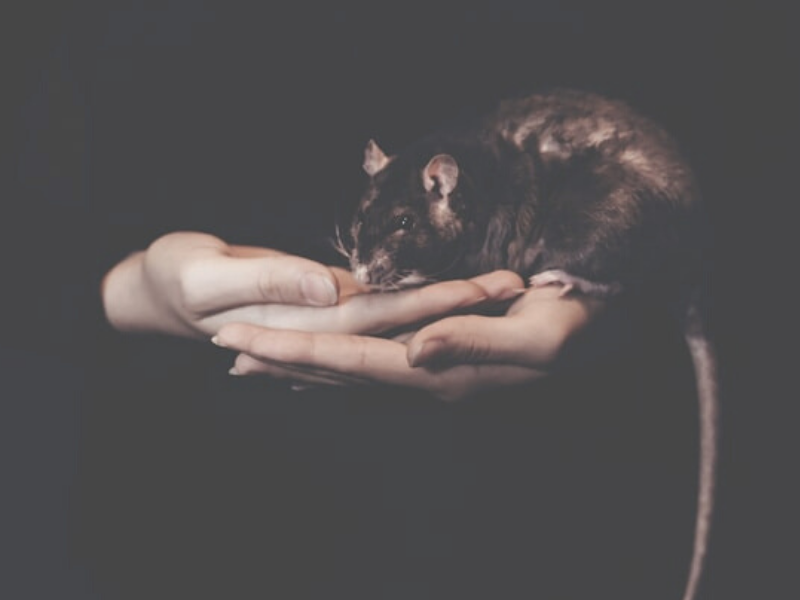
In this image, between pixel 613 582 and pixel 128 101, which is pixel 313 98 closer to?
pixel 128 101

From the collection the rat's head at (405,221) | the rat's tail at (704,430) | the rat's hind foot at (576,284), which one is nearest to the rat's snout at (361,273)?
the rat's head at (405,221)

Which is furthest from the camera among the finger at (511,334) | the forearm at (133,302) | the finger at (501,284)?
the forearm at (133,302)

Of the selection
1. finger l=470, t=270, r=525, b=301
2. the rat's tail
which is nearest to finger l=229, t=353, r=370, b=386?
finger l=470, t=270, r=525, b=301

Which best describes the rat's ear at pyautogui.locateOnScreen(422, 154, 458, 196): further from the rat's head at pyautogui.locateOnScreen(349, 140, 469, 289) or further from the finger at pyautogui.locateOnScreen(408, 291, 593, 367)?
the finger at pyautogui.locateOnScreen(408, 291, 593, 367)

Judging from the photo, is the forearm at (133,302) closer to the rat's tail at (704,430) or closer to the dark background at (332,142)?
the dark background at (332,142)

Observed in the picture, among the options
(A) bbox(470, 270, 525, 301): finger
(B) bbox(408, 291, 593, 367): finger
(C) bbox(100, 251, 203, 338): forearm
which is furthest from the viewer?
(C) bbox(100, 251, 203, 338): forearm

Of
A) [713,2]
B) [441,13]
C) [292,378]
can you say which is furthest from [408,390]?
[713,2]
